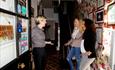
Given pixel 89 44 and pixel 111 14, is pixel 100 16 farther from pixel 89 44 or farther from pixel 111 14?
pixel 111 14

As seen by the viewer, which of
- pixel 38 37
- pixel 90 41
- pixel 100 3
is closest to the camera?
pixel 100 3

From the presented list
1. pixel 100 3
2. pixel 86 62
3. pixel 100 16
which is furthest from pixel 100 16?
pixel 86 62

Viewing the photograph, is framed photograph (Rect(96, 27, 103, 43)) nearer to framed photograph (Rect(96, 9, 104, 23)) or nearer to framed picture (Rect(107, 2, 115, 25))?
framed photograph (Rect(96, 9, 104, 23))

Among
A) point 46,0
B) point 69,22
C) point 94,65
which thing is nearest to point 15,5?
point 94,65

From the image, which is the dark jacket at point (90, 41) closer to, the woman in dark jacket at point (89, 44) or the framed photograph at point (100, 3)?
the woman in dark jacket at point (89, 44)

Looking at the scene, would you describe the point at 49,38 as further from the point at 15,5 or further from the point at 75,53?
the point at 15,5

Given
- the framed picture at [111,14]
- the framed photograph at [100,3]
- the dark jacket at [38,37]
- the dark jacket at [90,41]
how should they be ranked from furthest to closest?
→ the dark jacket at [38,37] < the dark jacket at [90,41] < the framed photograph at [100,3] < the framed picture at [111,14]

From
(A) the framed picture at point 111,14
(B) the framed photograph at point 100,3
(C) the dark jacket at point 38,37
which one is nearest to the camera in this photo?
(A) the framed picture at point 111,14

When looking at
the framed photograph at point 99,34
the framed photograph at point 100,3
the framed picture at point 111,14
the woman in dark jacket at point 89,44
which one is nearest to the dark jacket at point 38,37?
the woman in dark jacket at point 89,44

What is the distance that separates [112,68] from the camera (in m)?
2.66

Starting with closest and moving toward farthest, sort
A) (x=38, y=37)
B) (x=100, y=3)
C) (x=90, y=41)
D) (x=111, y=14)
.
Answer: (x=111, y=14) → (x=100, y=3) → (x=90, y=41) → (x=38, y=37)

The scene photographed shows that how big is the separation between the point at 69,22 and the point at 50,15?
4.67 meters

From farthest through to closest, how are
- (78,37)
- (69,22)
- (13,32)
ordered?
(69,22), (78,37), (13,32)

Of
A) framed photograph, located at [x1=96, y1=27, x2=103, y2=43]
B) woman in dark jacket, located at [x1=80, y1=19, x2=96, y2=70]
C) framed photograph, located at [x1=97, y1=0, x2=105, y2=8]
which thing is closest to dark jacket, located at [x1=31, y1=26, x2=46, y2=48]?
woman in dark jacket, located at [x1=80, y1=19, x2=96, y2=70]
